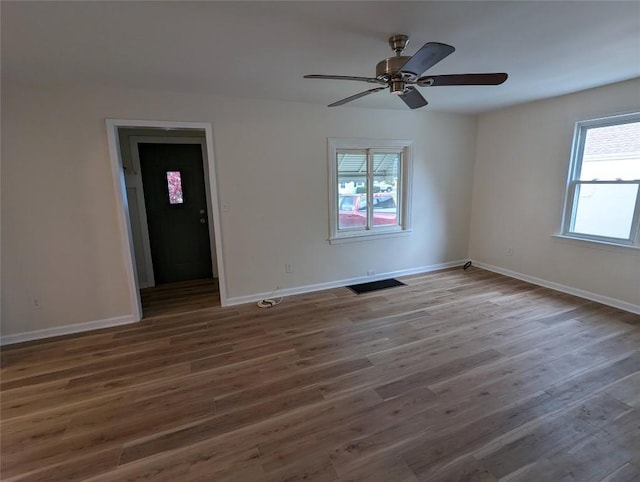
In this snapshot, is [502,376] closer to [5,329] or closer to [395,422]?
[395,422]

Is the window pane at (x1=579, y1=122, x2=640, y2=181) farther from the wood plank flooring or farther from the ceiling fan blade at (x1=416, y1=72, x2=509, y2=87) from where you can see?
the ceiling fan blade at (x1=416, y1=72, x2=509, y2=87)

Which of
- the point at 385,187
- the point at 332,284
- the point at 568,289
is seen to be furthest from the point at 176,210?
the point at 568,289

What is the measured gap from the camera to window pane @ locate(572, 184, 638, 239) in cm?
343

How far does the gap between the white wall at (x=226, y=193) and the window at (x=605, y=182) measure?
5.11 feet

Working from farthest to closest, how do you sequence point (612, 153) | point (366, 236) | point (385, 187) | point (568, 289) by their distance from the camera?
point (385, 187)
point (366, 236)
point (568, 289)
point (612, 153)

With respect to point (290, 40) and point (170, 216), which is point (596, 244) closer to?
point (290, 40)

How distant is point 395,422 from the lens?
1.97m

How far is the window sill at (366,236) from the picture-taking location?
4398mm

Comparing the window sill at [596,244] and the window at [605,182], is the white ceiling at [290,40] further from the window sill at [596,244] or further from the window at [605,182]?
the window sill at [596,244]

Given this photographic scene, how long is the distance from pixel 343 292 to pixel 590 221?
3.27 metres

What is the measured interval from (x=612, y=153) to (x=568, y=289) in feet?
5.74

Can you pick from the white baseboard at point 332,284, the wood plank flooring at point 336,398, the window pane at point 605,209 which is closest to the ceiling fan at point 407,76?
the wood plank flooring at point 336,398

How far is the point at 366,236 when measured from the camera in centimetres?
458

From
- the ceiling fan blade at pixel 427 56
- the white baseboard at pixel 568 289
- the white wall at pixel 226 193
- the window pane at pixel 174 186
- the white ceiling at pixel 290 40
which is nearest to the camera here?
the ceiling fan blade at pixel 427 56
